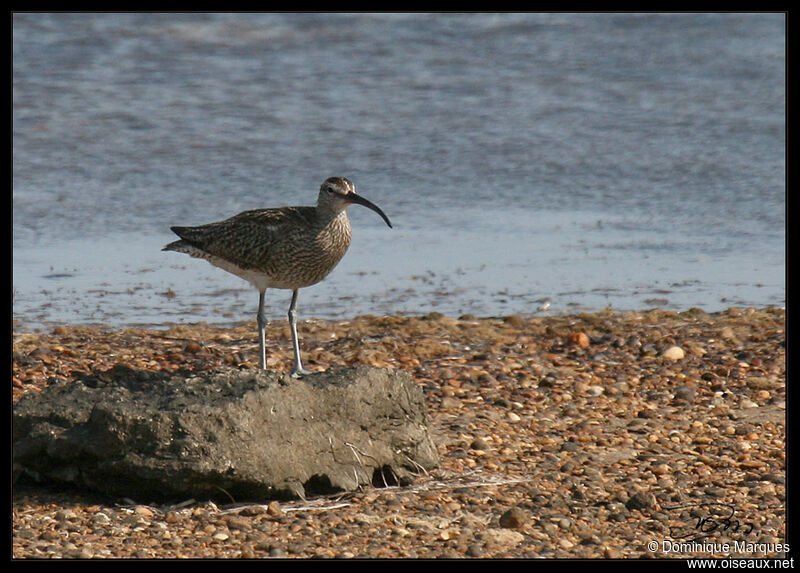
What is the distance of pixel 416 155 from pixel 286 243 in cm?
545

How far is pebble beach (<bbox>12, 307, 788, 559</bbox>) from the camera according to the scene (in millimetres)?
5172

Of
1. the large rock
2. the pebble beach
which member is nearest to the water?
the pebble beach

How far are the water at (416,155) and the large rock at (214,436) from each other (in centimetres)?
325

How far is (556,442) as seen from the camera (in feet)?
21.3

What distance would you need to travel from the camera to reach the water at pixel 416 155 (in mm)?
9641

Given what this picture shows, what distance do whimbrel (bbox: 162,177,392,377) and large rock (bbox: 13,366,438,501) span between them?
1.81 metres

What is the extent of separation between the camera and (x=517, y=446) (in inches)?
252

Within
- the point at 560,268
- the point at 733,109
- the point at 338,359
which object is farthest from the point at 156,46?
the point at 338,359

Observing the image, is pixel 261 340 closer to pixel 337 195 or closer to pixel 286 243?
pixel 286 243

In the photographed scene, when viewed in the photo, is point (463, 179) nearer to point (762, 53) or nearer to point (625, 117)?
point (625, 117)

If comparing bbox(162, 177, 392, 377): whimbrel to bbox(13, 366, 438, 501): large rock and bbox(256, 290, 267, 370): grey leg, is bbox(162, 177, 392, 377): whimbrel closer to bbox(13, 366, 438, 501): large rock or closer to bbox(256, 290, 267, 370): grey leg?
bbox(256, 290, 267, 370): grey leg

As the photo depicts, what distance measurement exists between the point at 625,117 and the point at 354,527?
388 inches

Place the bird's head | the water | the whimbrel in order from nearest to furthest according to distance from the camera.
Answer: the whimbrel, the bird's head, the water

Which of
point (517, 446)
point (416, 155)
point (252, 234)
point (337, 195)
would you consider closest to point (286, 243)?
point (252, 234)
